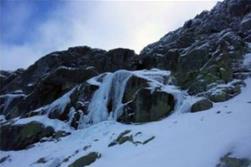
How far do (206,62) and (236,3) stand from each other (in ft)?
53.7

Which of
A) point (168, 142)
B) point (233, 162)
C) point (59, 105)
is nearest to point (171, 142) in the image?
point (168, 142)

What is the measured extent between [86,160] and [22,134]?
12965 millimetres

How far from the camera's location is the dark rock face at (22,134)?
3347cm

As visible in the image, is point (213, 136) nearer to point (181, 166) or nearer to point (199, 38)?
point (181, 166)

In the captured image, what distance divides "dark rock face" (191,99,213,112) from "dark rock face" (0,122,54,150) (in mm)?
12103

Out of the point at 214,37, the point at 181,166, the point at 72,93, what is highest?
the point at 214,37

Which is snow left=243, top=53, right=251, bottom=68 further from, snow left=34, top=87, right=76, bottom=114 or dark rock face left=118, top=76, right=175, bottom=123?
snow left=34, top=87, right=76, bottom=114

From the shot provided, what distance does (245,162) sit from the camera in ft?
46.9

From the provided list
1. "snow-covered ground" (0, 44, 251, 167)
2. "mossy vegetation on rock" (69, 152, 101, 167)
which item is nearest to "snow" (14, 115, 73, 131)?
"snow-covered ground" (0, 44, 251, 167)

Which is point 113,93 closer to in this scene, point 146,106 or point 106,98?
point 106,98

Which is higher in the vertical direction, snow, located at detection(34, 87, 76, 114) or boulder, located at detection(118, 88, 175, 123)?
snow, located at detection(34, 87, 76, 114)

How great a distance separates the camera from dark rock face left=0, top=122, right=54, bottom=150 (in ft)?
110

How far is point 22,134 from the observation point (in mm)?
34531

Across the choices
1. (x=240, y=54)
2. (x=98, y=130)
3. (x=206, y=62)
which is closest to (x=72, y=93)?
(x=98, y=130)
